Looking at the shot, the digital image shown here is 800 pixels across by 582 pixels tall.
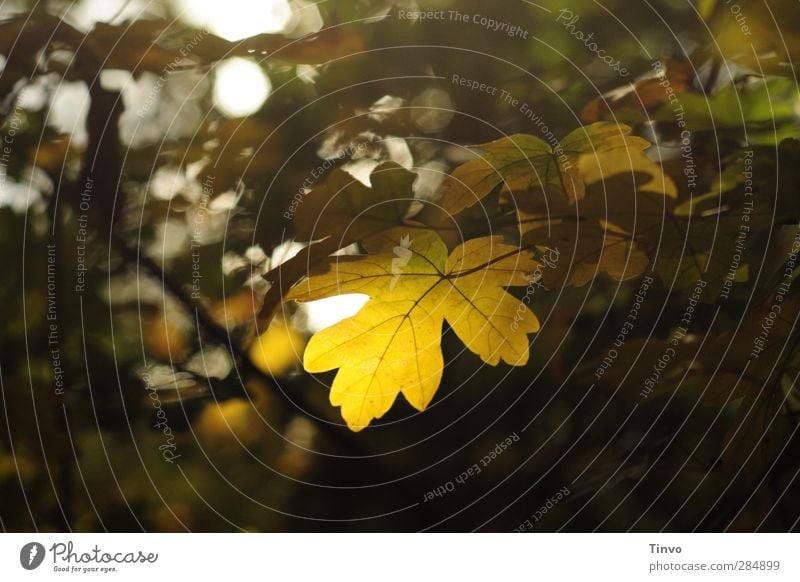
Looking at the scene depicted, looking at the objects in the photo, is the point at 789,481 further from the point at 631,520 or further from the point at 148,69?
the point at 148,69

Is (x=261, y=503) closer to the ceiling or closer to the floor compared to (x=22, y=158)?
closer to the floor

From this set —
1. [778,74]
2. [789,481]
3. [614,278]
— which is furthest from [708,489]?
[778,74]
